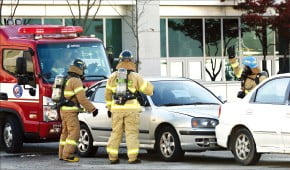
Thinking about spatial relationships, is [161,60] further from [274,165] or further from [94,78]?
[274,165]

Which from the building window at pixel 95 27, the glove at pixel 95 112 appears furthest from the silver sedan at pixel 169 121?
the building window at pixel 95 27

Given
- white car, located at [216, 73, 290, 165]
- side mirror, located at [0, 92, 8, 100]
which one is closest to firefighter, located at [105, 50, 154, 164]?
white car, located at [216, 73, 290, 165]

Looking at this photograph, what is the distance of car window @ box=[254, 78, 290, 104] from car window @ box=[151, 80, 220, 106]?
5.94 feet

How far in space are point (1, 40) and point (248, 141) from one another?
631 cm

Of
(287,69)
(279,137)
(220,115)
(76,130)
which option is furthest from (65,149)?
(287,69)

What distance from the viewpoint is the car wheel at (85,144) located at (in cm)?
1529

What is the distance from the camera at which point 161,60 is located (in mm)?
31094

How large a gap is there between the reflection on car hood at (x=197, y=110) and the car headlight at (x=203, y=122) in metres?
0.10

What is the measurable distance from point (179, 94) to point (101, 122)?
1532mm

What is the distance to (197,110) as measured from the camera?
13.9m

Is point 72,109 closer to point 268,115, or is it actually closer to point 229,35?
point 268,115

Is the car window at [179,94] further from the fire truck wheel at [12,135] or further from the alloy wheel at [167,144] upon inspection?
the fire truck wheel at [12,135]

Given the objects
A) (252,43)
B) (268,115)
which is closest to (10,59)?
(268,115)

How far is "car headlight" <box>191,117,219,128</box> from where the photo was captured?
44.2ft
